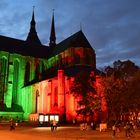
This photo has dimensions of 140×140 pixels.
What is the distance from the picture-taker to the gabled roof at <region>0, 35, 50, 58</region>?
233ft

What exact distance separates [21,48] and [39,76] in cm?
1059

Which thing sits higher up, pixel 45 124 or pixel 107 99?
pixel 107 99

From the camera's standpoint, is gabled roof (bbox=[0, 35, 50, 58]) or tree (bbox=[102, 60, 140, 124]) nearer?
tree (bbox=[102, 60, 140, 124])

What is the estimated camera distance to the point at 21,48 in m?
74.1

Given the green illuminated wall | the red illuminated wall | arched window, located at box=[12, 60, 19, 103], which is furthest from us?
arched window, located at box=[12, 60, 19, 103]

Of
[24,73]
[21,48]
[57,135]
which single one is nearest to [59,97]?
[24,73]

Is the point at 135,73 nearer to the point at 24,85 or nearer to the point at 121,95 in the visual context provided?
the point at 121,95

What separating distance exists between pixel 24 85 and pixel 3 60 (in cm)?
783

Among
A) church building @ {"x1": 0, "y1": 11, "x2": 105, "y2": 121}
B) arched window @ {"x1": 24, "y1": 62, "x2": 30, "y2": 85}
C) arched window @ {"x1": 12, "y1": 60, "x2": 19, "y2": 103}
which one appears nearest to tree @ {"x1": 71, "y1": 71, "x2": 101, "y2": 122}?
church building @ {"x1": 0, "y1": 11, "x2": 105, "y2": 121}

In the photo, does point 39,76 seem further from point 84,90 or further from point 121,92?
point 121,92

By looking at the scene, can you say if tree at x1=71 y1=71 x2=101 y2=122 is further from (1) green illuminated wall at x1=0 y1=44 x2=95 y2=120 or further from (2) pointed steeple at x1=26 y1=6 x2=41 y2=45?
(2) pointed steeple at x1=26 y1=6 x2=41 y2=45

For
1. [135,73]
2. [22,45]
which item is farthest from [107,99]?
[22,45]

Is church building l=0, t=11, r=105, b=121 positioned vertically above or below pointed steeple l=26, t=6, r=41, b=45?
below

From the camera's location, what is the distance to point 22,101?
66375 millimetres
